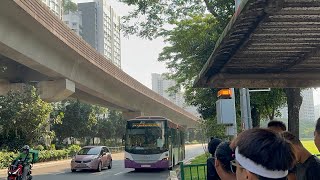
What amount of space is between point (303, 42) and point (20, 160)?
452 inches

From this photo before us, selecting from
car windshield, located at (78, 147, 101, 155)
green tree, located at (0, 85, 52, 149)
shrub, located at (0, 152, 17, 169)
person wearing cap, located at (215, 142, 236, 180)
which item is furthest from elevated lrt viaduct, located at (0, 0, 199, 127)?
person wearing cap, located at (215, 142, 236, 180)

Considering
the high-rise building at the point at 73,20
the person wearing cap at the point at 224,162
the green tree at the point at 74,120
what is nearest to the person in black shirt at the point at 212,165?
the person wearing cap at the point at 224,162

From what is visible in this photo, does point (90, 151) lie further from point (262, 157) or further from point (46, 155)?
point (262, 157)

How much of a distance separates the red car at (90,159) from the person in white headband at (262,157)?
20927mm

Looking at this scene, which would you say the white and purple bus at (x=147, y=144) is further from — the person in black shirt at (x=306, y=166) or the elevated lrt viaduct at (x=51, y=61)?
the person in black shirt at (x=306, y=166)

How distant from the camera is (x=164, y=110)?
2110 inches

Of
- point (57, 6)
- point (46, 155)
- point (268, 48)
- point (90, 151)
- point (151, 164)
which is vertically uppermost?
point (57, 6)

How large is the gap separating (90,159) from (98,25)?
126851mm

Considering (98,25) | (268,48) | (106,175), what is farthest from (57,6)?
(268,48)

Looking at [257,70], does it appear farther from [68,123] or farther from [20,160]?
[68,123]

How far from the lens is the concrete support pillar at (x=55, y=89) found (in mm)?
25913

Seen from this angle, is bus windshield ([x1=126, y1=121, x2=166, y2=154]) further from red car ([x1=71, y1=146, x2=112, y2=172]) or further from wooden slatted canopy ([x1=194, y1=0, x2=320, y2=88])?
wooden slatted canopy ([x1=194, y1=0, x2=320, y2=88])

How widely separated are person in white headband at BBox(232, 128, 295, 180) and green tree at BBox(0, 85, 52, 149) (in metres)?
28.0

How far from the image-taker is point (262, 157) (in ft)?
6.26
